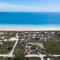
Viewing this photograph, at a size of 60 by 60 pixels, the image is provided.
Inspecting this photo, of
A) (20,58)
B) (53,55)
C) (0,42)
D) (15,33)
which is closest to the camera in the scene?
(20,58)

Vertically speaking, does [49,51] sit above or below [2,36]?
A: below

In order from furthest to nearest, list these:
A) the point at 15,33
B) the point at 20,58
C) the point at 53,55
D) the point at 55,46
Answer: the point at 15,33
the point at 55,46
the point at 53,55
the point at 20,58

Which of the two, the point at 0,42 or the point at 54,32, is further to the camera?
the point at 54,32

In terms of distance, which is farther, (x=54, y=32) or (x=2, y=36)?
(x=54, y=32)

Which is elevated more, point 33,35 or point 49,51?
point 33,35

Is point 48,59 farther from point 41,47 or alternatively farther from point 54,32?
point 54,32

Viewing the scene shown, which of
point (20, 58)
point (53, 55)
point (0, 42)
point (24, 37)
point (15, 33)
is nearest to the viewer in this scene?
point (20, 58)

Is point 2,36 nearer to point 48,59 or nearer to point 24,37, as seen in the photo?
point 24,37

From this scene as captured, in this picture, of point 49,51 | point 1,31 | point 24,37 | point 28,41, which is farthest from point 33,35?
point 49,51

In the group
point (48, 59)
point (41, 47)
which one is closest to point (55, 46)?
point (41, 47)
